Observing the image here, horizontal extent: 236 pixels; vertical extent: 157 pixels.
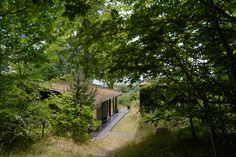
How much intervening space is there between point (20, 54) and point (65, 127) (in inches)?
323

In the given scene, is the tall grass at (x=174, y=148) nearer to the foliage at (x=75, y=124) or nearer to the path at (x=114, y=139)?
the path at (x=114, y=139)

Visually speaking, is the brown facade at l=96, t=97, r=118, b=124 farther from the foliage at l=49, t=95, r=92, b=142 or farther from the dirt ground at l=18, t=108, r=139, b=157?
the foliage at l=49, t=95, r=92, b=142

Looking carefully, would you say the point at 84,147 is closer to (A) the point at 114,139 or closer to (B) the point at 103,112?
(A) the point at 114,139

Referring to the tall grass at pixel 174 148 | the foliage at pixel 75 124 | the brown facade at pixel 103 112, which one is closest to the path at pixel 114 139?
the foliage at pixel 75 124

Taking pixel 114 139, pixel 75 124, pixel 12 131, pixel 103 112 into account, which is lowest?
pixel 114 139

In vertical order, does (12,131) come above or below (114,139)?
above

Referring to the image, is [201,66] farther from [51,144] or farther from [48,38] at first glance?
[51,144]

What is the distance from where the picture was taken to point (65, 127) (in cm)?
1313

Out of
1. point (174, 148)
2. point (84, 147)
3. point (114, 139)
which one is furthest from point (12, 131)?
point (114, 139)

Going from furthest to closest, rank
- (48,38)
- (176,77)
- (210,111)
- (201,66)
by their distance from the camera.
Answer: (176,77)
(201,66)
(210,111)
(48,38)

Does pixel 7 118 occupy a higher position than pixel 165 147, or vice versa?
pixel 7 118

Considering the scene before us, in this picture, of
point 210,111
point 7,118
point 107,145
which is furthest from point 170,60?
point 107,145

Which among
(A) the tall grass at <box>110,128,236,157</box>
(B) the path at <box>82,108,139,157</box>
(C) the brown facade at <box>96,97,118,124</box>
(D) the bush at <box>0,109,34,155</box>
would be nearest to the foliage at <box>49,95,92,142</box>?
(B) the path at <box>82,108,139,157</box>

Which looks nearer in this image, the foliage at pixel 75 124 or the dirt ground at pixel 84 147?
the dirt ground at pixel 84 147
